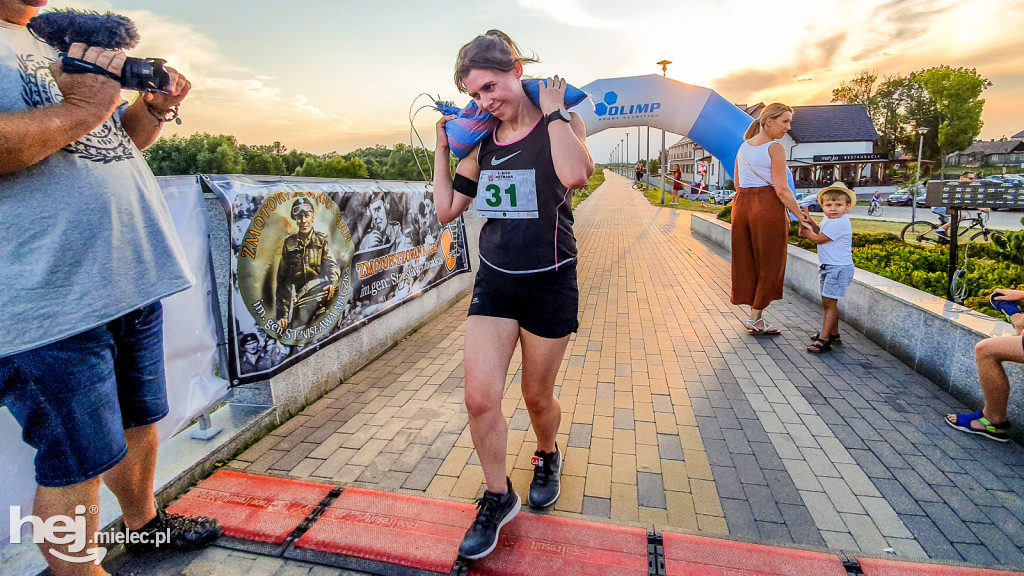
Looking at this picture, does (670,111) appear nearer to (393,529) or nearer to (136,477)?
(393,529)

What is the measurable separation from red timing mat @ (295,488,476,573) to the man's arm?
5.79 ft

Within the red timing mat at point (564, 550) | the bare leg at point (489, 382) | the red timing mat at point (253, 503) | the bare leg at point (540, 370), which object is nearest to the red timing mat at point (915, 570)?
the red timing mat at point (564, 550)

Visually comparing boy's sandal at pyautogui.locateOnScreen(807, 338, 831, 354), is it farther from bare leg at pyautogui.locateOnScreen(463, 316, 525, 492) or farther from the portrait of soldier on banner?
the portrait of soldier on banner

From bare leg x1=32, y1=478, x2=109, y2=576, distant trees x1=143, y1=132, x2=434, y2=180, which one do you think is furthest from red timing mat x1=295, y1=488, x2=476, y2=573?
distant trees x1=143, y1=132, x2=434, y2=180

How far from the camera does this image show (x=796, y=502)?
245 centimetres

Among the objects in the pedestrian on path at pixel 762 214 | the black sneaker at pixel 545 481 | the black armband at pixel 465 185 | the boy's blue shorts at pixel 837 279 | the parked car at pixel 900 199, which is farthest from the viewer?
the parked car at pixel 900 199

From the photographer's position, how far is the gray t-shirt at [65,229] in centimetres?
145

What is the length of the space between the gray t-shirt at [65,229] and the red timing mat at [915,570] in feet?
9.80

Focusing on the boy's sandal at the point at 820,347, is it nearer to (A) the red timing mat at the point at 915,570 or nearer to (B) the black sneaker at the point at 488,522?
(A) the red timing mat at the point at 915,570

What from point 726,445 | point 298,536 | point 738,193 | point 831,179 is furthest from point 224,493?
point 831,179

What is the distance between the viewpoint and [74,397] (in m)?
1.57

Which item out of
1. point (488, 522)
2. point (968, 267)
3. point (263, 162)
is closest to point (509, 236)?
point (488, 522)

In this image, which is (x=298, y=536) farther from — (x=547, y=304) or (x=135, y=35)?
(x=135, y=35)

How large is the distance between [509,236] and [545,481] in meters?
1.27
